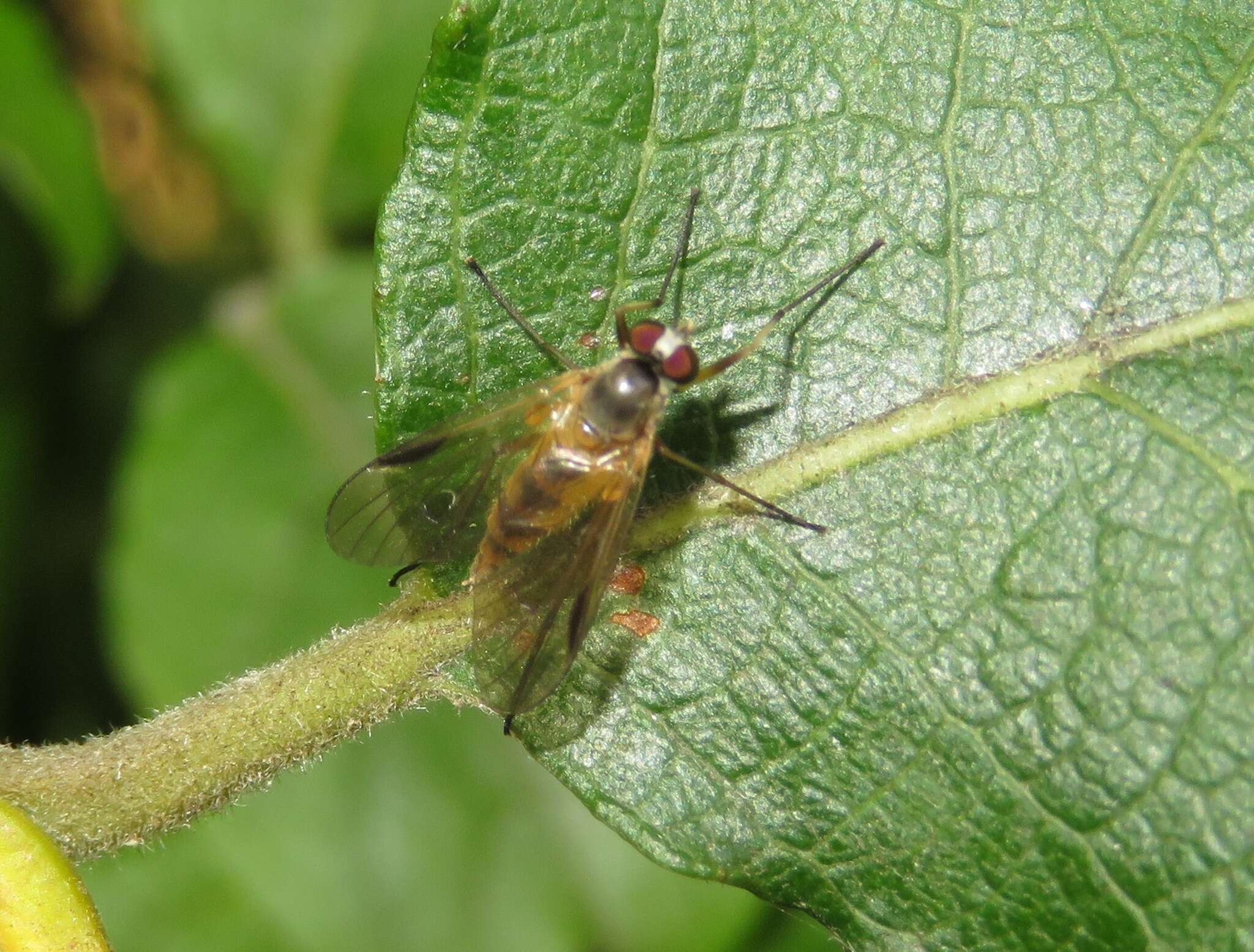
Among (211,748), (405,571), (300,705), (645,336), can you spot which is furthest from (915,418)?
(211,748)

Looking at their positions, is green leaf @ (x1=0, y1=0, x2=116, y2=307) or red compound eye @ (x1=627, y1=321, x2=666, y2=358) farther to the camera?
green leaf @ (x1=0, y1=0, x2=116, y2=307)

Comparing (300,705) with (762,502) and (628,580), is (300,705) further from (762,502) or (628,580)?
(762,502)

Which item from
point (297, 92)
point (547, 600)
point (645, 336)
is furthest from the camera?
point (297, 92)

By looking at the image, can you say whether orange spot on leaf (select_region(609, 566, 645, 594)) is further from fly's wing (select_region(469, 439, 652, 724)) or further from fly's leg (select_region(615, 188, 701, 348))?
fly's leg (select_region(615, 188, 701, 348))

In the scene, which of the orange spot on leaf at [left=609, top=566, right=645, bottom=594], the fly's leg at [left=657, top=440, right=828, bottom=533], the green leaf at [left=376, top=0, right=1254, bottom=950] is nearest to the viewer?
the green leaf at [left=376, top=0, right=1254, bottom=950]

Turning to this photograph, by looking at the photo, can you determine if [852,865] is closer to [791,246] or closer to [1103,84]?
[791,246]

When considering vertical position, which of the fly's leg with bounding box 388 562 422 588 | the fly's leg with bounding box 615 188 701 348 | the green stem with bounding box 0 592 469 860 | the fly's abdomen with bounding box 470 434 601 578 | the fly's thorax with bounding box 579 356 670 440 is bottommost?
the green stem with bounding box 0 592 469 860

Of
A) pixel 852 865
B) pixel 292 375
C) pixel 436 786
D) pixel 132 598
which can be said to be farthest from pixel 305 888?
pixel 852 865

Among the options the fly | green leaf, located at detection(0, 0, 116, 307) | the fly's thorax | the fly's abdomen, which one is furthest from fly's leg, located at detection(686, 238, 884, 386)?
green leaf, located at detection(0, 0, 116, 307)

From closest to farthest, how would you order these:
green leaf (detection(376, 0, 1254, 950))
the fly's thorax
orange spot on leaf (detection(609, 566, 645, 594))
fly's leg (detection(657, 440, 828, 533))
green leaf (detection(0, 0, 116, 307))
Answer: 1. green leaf (detection(376, 0, 1254, 950))
2. fly's leg (detection(657, 440, 828, 533))
3. orange spot on leaf (detection(609, 566, 645, 594))
4. the fly's thorax
5. green leaf (detection(0, 0, 116, 307))
